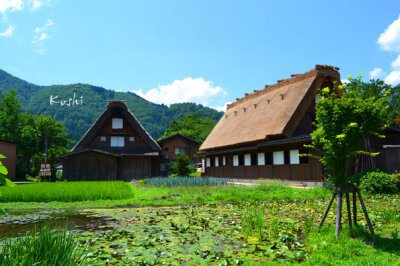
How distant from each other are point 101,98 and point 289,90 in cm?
9762

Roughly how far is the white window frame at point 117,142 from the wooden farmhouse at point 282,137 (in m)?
9.75

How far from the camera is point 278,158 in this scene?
19.7m

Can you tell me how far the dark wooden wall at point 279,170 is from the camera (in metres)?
16.8

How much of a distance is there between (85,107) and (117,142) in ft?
244

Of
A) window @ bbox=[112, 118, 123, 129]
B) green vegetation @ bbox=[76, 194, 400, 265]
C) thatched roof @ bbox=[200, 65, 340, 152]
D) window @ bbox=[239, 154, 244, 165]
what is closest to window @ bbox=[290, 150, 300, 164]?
thatched roof @ bbox=[200, 65, 340, 152]

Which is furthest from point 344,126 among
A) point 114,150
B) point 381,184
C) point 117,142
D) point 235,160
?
point 117,142

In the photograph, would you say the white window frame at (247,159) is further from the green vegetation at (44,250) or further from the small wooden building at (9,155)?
the small wooden building at (9,155)

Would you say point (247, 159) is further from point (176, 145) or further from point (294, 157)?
point (176, 145)

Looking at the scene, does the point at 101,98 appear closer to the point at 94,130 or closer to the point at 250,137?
the point at 94,130

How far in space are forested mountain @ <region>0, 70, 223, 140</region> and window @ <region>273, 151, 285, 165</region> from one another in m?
63.7

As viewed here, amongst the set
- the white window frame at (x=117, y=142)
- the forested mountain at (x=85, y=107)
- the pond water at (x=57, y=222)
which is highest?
the forested mountain at (x=85, y=107)

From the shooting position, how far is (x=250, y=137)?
22.3 meters

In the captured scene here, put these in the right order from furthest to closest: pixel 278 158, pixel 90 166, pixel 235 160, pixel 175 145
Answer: pixel 175 145
pixel 90 166
pixel 235 160
pixel 278 158

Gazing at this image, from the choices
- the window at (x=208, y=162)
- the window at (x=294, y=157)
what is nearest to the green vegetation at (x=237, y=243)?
the window at (x=294, y=157)
